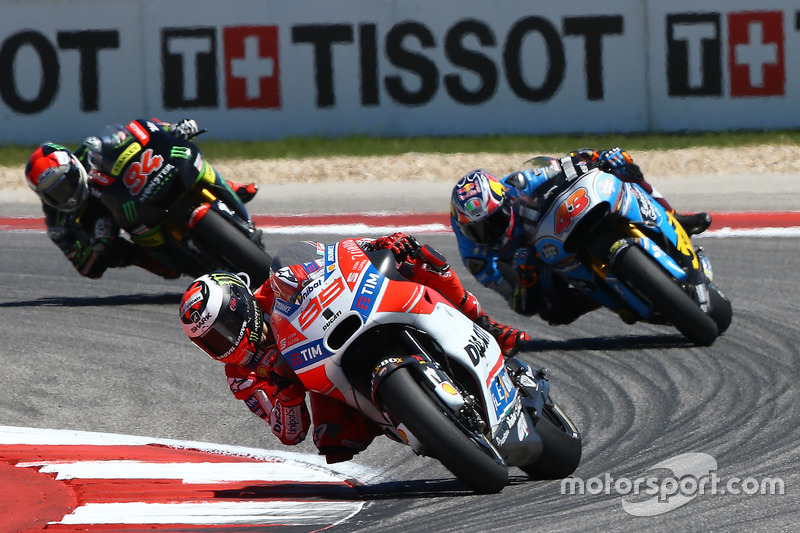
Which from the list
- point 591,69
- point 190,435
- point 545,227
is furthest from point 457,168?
point 190,435

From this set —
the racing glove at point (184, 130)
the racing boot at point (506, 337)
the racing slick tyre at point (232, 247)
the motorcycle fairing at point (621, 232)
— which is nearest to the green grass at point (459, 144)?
the racing glove at point (184, 130)

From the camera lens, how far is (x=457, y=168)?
53.6ft

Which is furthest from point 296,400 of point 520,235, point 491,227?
point 520,235

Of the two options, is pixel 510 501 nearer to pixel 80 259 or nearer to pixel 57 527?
pixel 57 527

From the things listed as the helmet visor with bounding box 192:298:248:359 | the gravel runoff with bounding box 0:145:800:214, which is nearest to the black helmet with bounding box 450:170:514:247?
the helmet visor with bounding box 192:298:248:359

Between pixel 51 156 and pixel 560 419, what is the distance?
536cm

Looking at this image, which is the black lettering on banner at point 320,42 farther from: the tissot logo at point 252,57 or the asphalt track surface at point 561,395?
the asphalt track surface at point 561,395

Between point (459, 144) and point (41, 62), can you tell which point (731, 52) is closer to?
point (459, 144)

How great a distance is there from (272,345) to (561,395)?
241cm

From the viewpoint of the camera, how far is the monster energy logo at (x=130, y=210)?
32.2ft

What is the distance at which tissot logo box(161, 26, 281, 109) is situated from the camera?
18.1 m

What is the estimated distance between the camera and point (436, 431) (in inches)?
187

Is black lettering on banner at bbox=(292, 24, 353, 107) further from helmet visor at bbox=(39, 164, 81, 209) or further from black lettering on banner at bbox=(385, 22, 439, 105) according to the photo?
helmet visor at bbox=(39, 164, 81, 209)

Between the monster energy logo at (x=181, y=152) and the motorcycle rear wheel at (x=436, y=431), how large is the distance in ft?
17.2
